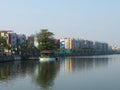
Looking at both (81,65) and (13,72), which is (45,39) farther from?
(13,72)

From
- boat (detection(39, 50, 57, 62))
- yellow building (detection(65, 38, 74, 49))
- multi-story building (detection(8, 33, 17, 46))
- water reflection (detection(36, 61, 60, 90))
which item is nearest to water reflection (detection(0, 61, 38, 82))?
water reflection (detection(36, 61, 60, 90))

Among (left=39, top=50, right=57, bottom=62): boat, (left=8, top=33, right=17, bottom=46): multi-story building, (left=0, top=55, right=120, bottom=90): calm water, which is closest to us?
(left=0, top=55, right=120, bottom=90): calm water

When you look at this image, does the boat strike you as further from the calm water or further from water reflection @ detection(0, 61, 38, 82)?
the calm water

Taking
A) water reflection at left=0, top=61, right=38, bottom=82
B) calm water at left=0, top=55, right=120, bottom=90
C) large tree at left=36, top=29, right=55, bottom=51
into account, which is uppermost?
large tree at left=36, top=29, right=55, bottom=51

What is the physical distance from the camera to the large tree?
79.2 meters

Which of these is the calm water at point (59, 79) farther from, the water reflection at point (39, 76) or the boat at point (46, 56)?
the boat at point (46, 56)

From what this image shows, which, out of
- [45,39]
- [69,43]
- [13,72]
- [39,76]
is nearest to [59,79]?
[39,76]

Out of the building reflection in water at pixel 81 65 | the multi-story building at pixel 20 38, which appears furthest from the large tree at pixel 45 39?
the multi-story building at pixel 20 38

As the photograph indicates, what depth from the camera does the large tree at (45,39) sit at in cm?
7919

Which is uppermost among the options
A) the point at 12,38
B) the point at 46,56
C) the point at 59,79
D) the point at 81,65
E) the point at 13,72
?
the point at 12,38

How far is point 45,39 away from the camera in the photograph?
259 ft

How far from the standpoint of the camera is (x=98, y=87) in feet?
81.3

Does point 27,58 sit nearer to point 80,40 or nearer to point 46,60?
point 46,60

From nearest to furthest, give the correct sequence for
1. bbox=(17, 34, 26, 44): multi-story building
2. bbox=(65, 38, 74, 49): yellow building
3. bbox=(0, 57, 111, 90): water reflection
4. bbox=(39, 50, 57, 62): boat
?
bbox=(0, 57, 111, 90): water reflection, bbox=(39, 50, 57, 62): boat, bbox=(17, 34, 26, 44): multi-story building, bbox=(65, 38, 74, 49): yellow building
